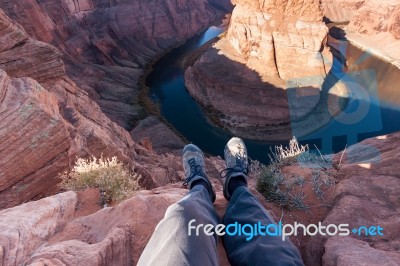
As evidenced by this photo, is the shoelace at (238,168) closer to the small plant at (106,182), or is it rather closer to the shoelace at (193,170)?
the shoelace at (193,170)

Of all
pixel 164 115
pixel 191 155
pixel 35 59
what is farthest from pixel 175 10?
pixel 191 155

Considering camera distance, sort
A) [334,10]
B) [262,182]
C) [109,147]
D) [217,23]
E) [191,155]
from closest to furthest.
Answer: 1. [262,182]
2. [191,155]
3. [109,147]
4. [334,10]
5. [217,23]

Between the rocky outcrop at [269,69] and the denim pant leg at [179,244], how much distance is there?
24.1 m

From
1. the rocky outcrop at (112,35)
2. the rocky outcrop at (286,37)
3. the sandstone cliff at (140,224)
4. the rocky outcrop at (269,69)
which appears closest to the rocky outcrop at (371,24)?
the rocky outcrop at (286,37)

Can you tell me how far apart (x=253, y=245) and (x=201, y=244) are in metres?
0.59

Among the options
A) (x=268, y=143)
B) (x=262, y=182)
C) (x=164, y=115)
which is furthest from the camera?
(x=164, y=115)

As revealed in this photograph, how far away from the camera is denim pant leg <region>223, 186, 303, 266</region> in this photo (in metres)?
2.47

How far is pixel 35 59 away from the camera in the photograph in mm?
12438

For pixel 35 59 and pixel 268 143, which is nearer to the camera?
pixel 35 59

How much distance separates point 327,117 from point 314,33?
346 inches

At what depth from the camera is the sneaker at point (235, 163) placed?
4613 millimetres

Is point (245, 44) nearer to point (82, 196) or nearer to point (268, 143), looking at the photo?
point (268, 143)

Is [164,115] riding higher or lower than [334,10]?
lower

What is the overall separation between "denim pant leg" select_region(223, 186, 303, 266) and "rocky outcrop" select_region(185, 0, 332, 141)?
2317cm
